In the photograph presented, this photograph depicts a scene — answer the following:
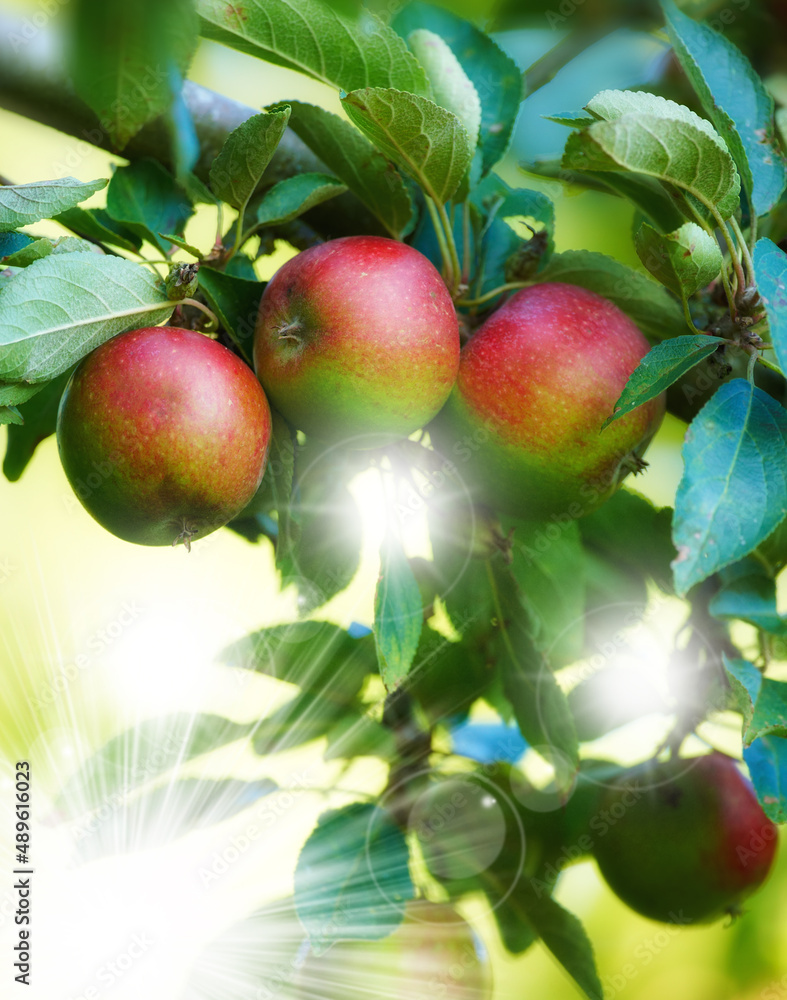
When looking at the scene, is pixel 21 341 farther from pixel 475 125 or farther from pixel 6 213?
pixel 475 125

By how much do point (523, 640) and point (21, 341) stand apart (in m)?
0.54

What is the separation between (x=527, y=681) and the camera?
83cm

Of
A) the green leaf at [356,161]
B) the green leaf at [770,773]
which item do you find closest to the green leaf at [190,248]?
the green leaf at [356,161]

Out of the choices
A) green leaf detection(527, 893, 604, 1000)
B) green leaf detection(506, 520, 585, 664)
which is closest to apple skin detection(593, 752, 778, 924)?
green leaf detection(527, 893, 604, 1000)

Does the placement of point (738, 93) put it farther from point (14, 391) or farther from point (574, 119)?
point (14, 391)

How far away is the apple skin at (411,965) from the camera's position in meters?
0.87

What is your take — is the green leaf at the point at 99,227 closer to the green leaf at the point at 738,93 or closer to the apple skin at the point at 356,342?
the apple skin at the point at 356,342

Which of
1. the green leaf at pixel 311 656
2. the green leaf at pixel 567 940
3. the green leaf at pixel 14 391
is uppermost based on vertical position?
the green leaf at pixel 14 391

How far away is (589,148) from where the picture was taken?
520 mm

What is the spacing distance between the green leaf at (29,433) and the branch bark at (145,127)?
0.23m

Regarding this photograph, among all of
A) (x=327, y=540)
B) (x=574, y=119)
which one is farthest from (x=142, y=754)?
(x=574, y=119)

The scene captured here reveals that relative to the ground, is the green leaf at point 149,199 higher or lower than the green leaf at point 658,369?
lower

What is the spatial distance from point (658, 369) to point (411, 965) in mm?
706

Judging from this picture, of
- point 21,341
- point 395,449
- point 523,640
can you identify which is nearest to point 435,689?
point 523,640
